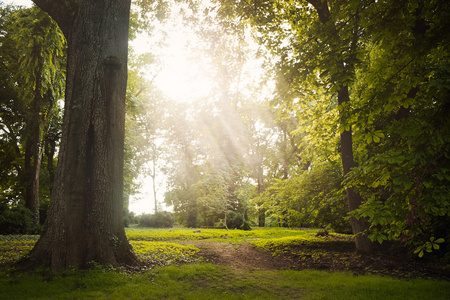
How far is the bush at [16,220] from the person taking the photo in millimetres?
15141

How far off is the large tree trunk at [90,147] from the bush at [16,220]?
41.3ft

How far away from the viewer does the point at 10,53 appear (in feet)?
67.1

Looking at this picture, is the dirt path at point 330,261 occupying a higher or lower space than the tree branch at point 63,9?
lower

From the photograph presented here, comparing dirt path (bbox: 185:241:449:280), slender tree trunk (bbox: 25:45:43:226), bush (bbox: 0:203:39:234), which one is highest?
slender tree trunk (bbox: 25:45:43:226)

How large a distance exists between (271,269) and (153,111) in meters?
32.0

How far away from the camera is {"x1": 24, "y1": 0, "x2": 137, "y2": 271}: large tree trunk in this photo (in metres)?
5.97

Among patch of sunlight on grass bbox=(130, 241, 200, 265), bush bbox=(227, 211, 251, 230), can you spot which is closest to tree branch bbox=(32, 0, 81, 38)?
patch of sunlight on grass bbox=(130, 241, 200, 265)

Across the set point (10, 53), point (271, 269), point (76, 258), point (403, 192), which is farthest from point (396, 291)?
point (10, 53)

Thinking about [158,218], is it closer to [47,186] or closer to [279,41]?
[47,186]

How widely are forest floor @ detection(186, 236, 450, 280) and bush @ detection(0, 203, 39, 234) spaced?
1309cm

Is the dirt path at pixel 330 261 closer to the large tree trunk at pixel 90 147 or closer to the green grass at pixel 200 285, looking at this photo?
the green grass at pixel 200 285

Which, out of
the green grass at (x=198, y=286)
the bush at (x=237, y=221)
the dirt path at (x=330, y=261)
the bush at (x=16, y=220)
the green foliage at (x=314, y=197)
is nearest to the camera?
the green grass at (x=198, y=286)

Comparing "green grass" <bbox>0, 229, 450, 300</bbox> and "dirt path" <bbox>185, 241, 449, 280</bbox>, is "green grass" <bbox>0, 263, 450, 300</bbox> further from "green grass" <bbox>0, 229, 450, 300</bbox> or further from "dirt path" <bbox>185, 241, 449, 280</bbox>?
"dirt path" <bbox>185, 241, 449, 280</bbox>

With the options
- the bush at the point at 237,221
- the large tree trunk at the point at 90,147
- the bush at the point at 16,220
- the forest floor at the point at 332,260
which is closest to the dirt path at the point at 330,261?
the forest floor at the point at 332,260
